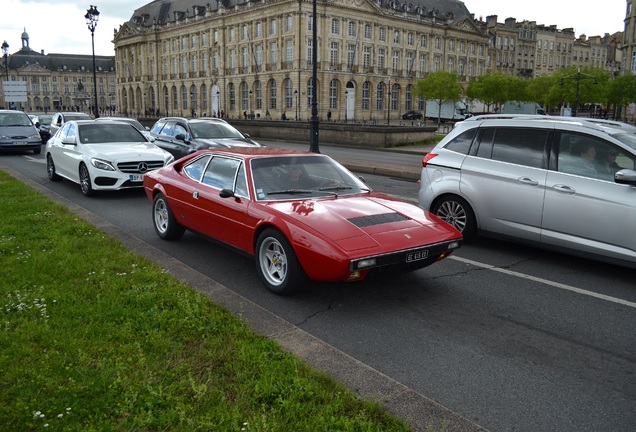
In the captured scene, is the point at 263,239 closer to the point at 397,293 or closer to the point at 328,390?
the point at 397,293

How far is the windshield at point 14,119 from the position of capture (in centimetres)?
2416

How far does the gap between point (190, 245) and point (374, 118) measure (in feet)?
274

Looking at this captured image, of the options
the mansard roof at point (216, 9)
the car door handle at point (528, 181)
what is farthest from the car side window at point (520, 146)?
the mansard roof at point (216, 9)

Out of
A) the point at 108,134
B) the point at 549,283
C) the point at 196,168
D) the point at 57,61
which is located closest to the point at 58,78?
the point at 57,61

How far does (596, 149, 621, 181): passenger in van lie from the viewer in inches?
270

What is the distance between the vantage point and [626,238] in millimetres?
6523

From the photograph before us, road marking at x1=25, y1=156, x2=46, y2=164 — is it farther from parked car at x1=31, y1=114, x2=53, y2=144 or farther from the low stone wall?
the low stone wall

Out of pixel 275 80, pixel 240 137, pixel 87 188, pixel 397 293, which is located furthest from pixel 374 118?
pixel 397 293

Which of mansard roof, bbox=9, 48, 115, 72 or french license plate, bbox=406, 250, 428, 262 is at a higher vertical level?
mansard roof, bbox=9, 48, 115, 72

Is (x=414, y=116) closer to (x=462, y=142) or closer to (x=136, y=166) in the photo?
(x=136, y=166)

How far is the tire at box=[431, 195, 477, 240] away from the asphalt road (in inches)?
15.6

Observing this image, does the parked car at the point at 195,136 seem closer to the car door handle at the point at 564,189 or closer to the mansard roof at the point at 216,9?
the car door handle at the point at 564,189

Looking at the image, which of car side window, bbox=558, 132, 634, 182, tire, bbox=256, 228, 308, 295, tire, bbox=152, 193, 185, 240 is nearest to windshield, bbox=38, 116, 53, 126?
tire, bbox=152, 193, 185, 240

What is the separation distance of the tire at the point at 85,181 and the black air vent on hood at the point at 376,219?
8.51 meters
